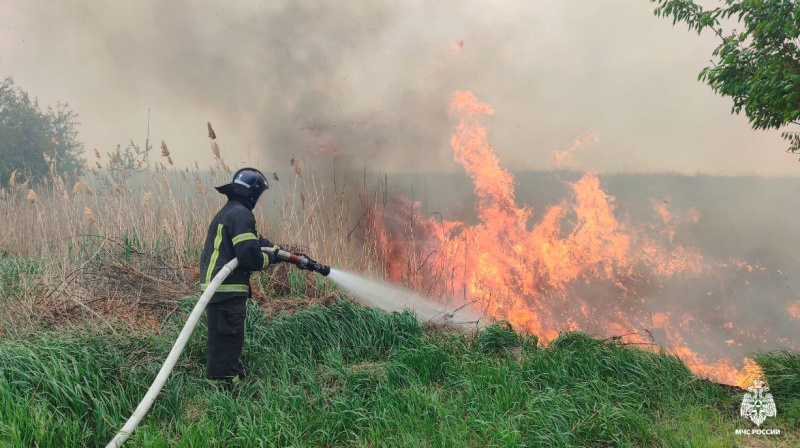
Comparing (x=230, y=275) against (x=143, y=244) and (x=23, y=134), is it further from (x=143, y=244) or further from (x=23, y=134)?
Answer: (x=23, y=134)

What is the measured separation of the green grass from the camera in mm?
3617

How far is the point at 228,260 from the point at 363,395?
6.12 feet

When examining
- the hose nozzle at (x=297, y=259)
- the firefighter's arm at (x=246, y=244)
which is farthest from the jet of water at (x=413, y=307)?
the firefighter's arm at (x=246, y=244)

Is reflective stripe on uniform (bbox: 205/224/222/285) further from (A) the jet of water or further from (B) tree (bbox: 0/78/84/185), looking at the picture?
(B) tree (bbox: 0/78/84/185)

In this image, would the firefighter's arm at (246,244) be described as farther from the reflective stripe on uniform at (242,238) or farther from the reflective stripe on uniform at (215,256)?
the reflective stripe on uniform at (215,256)

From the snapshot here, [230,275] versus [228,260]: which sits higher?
[228,260]

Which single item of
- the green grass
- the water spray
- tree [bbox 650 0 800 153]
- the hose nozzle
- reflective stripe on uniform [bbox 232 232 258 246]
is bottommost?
the green grass

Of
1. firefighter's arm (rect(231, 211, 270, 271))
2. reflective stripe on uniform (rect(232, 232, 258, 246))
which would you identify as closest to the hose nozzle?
firefighter's arm (rect(231, 211, 270, 271))

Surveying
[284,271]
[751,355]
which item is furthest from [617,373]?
[284,271]

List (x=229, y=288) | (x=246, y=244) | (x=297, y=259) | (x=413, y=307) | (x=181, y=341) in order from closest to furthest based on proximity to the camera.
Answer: (x=181, y=341), (x=246, y=244), (x=229, y=288), (x=297, y=259), (x=413, y=307)

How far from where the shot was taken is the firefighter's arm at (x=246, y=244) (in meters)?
4.23

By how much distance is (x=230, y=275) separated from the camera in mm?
4457

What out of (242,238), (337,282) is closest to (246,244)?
(242,238)

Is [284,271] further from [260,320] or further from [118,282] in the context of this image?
[118,282]
